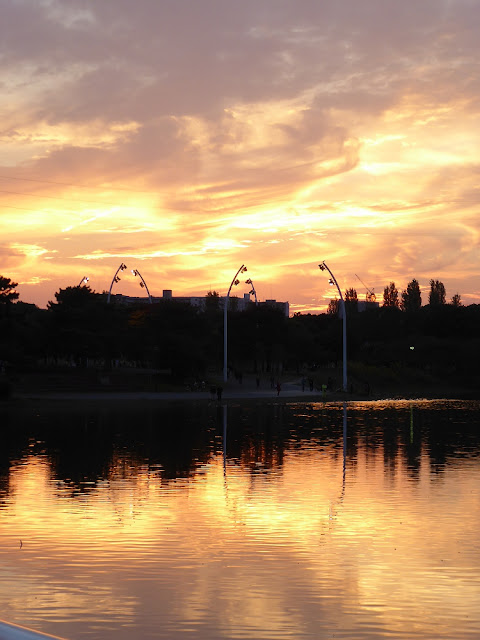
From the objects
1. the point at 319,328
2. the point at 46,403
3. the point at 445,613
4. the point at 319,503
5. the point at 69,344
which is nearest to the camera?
the point at 445,613

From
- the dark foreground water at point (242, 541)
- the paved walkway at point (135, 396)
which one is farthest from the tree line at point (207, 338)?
the dark foreground water at point (242, 541)

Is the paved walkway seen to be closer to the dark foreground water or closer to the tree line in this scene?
the tree line

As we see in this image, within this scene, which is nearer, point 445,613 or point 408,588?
point 445,613

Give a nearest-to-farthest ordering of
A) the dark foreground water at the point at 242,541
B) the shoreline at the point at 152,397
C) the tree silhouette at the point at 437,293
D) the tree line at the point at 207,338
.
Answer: the dark foreground water at the point at 242,541 < the shoreline at the point at 152,397 < the tree line at the point at 207,338 < the tree silhouette at the point at 437,293

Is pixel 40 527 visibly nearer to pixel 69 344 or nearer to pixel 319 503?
pixel 319 503

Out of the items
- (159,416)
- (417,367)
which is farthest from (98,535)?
(417,367)

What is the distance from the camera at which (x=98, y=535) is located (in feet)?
44.8

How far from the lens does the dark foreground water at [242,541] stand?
30.0 ft

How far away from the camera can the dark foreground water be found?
9.16 m

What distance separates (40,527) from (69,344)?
257 feet

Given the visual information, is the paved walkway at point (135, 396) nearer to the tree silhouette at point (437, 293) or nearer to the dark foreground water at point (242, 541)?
the dark foreground water at point (242, 541)

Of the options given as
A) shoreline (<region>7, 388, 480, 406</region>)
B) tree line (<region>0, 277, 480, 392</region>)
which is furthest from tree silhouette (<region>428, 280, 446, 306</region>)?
shoreline (<region>7, 388, 480, 406</region>)

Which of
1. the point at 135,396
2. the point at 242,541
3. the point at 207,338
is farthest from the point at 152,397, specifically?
the point at 242,541

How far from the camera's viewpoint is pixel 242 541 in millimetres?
13352
